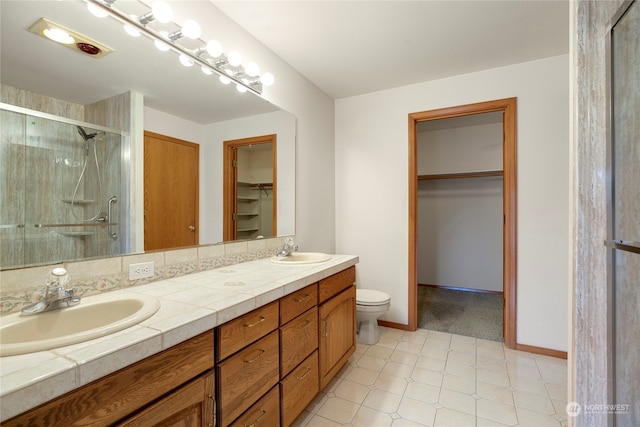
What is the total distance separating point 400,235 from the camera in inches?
110

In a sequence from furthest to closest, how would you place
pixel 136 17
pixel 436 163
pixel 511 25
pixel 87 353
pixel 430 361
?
1. pixel 436 163
2. pixel 430 361
3. pixel 511 25
4. pixel 136 17
5. pixel 87 353

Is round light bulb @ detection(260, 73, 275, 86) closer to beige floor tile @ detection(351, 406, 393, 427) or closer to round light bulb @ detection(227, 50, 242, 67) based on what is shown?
Answer: round light bulb @ detection(227, 50, 242, 67)

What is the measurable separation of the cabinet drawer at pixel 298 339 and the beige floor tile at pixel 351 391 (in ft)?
1.52

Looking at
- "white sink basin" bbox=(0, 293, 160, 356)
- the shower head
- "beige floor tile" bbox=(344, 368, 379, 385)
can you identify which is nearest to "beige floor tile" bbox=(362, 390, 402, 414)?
"beige floor tile" bbox=(344, 368, 379, 385)

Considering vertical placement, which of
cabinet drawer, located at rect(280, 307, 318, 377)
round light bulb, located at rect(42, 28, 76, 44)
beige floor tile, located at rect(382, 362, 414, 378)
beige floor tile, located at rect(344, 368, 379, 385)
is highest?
round light bulb, located at rect(42, 28, 76, 44)

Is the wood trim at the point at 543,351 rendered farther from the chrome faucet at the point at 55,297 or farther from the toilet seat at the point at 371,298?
the chrome faucet at the point at 55,297

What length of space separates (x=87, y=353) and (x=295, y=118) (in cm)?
211

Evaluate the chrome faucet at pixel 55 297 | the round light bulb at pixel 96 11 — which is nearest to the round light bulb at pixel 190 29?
the round light bulb at pixel 96 11

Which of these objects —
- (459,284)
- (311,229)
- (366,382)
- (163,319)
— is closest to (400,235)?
(311,229)

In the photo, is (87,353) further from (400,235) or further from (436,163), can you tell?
(436,163)

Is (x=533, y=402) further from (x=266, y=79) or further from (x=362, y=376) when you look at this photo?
(x=266, y=79)

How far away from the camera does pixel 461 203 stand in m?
4.12

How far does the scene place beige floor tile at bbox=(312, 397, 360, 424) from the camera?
1.58 m

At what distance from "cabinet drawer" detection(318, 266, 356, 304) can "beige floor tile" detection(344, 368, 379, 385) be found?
2.08 feet
